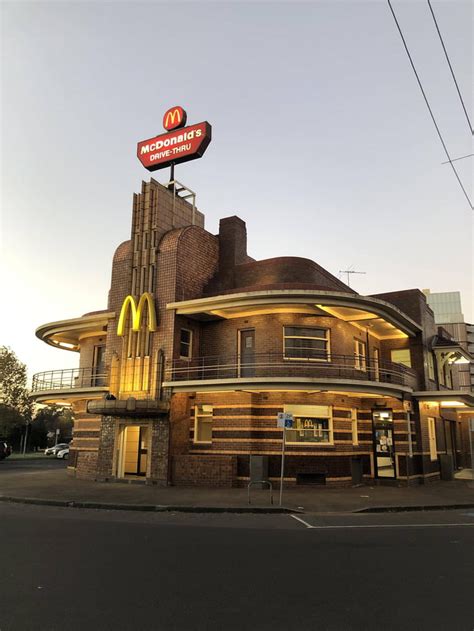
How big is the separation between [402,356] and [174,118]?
18856 mm

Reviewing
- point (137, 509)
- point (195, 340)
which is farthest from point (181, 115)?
point (137, 509)

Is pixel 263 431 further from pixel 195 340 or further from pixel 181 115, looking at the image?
pixel 181 115

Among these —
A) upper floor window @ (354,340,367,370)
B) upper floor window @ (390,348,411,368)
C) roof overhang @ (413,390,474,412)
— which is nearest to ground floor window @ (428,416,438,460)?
roof overhang @ (413,390,474,412)

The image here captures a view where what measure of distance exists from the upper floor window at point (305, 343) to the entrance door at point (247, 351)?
5.29 feet

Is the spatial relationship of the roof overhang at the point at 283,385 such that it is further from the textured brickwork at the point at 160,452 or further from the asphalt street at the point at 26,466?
the asphalt street at the point at 26,466

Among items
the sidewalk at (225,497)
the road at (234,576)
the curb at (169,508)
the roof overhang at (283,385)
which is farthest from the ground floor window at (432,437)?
the road at (234,576)

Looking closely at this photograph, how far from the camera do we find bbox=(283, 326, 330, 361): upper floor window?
2180cm

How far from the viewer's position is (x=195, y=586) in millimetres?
6715

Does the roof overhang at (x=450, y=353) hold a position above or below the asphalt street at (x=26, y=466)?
above

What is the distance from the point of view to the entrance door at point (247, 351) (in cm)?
2250

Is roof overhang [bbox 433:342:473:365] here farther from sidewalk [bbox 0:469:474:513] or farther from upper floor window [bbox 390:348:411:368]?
sidewalk [bbox 0:469:474:513]

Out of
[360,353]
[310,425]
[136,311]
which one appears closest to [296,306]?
[310,425]

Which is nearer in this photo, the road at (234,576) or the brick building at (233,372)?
the road at (234,576)

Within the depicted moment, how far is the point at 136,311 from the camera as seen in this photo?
23.4 meters
